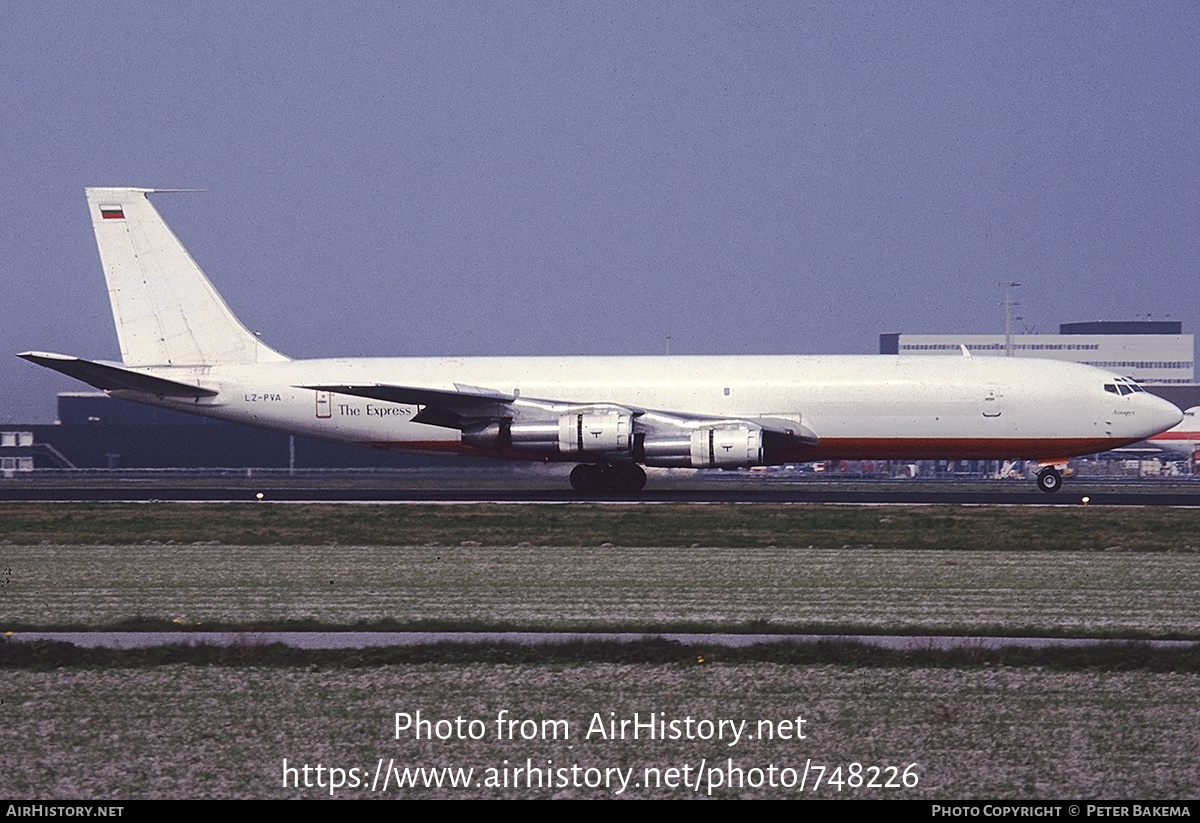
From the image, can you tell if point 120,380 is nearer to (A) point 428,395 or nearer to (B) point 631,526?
(A) point 428,395

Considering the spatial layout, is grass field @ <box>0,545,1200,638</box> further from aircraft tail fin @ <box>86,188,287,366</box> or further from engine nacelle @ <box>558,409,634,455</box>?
aircraft tail fin @ <box>86,188,287,366</box>

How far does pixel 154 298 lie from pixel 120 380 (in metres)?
4.16

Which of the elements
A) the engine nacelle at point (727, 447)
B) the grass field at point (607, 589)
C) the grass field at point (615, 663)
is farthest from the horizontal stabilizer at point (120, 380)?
the engine nacelle at point (727, 447)

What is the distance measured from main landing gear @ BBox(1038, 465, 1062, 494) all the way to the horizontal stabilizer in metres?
26.9

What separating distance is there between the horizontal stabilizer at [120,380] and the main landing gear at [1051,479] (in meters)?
26.9

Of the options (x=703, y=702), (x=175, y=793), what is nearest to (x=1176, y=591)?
(x=703, y=702)

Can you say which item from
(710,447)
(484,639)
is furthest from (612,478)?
(484,639)

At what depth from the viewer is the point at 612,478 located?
145ft

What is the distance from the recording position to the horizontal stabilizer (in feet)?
138

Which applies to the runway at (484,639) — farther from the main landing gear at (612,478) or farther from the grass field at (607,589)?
the main landing gear at (612,478)
